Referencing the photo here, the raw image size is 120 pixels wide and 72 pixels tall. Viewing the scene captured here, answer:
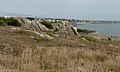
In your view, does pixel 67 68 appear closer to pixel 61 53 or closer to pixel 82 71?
pixel 82 71

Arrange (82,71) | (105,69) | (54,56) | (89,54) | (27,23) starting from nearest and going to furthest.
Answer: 1. (82,71)
2. (105,69)
3. (54,56)
4. (89,54)
5. (27,23)

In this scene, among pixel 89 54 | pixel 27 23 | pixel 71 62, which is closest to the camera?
pixel 71 62

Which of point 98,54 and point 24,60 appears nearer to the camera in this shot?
point 24,60

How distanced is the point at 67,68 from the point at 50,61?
41.4 inches

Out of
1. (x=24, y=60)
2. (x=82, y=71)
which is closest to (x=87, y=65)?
(x=82, y=71)

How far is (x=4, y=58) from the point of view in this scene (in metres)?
10.1

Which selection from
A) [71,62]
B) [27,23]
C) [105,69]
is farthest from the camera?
[27,23]

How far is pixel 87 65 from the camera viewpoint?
33.0 feet

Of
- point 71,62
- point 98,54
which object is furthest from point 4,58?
point 98,54

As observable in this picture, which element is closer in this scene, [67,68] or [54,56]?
[67,68]

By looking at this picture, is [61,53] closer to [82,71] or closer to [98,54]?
[98,54]

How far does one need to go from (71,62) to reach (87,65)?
1.88 feet

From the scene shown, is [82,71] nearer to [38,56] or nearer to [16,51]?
[38,56]

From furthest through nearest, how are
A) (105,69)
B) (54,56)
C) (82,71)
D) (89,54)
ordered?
(89,54), (54,56), (105,69), (82,71)
